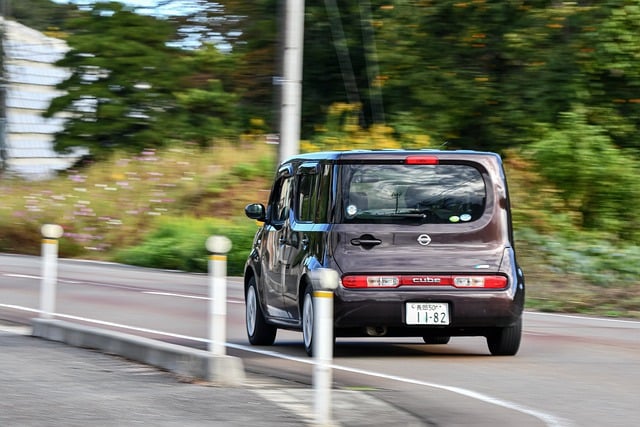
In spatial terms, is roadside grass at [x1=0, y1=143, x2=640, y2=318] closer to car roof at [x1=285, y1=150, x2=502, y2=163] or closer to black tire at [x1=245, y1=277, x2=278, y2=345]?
black tire at [x1=245, y1=277, x2=278, y2=345]

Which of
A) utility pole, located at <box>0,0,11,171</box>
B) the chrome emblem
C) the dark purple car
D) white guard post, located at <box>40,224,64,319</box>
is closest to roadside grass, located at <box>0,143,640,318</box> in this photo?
utility pole, located at <box>0,0,11,171</box>

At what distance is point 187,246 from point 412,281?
15400 mm

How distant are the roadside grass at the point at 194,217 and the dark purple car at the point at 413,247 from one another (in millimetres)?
7493

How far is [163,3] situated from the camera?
41.2 metres

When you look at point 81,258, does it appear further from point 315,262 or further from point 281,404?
point 281,404

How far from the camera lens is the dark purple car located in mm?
11445

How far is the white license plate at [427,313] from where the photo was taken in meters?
11.4

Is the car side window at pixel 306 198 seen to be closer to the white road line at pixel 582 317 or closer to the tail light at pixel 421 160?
the tail light at pixel 421 160

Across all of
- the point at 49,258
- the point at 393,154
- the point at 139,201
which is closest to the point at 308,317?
the point at 393,154

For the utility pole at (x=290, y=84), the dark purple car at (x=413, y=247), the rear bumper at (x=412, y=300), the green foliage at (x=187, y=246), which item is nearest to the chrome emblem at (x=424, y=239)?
the dark purple car at (x=413, y=247)

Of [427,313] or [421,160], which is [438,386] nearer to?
[427,313]

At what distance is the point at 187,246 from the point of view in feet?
87.0

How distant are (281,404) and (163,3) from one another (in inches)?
1325

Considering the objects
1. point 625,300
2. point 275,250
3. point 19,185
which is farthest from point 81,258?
point 275,250
